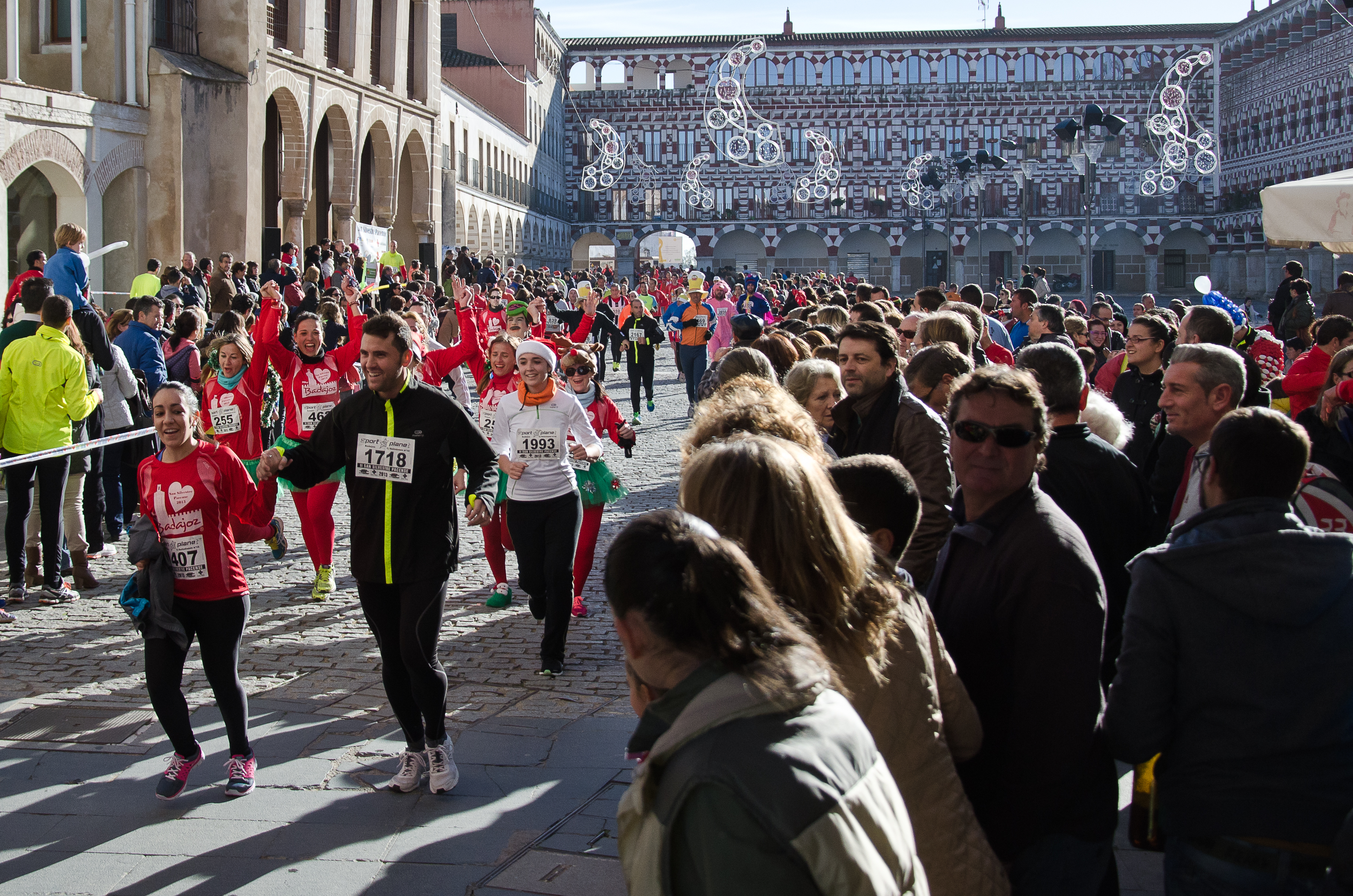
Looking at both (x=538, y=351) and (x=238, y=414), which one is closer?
(x=538, y=351)

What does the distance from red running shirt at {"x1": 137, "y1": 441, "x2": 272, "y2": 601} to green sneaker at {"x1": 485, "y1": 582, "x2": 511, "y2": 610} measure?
2830 mm

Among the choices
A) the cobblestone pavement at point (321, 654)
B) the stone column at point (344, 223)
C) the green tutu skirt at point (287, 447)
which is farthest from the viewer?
the stone column at point (344, 223)

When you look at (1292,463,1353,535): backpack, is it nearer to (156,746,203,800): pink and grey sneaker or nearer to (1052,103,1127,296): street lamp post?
(156,746,203,800): pink and grey sneaker

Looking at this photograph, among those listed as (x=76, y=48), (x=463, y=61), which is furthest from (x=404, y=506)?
(x=463, y=61)

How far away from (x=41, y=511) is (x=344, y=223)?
2277 centimetres

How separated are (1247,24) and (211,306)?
61721 millimetres

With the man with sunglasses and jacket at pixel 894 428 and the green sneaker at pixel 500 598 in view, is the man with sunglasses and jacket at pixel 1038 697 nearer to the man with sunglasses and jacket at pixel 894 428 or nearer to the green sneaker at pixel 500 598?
the man with sunglasses and jacket at pixel 894 428

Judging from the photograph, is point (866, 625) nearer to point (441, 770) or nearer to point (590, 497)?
point (441, 770)

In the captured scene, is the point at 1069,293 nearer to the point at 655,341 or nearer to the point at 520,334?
the point at 655,341

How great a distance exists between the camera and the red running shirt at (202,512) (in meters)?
4.80

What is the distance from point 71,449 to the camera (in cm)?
799

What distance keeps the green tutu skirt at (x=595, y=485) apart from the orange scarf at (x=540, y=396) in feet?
1.74

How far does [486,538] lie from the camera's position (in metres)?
8.00

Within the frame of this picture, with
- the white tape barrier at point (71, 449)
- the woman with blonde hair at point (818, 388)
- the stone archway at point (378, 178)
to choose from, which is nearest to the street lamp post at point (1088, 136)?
the white tape barrier at point (71, 449)
